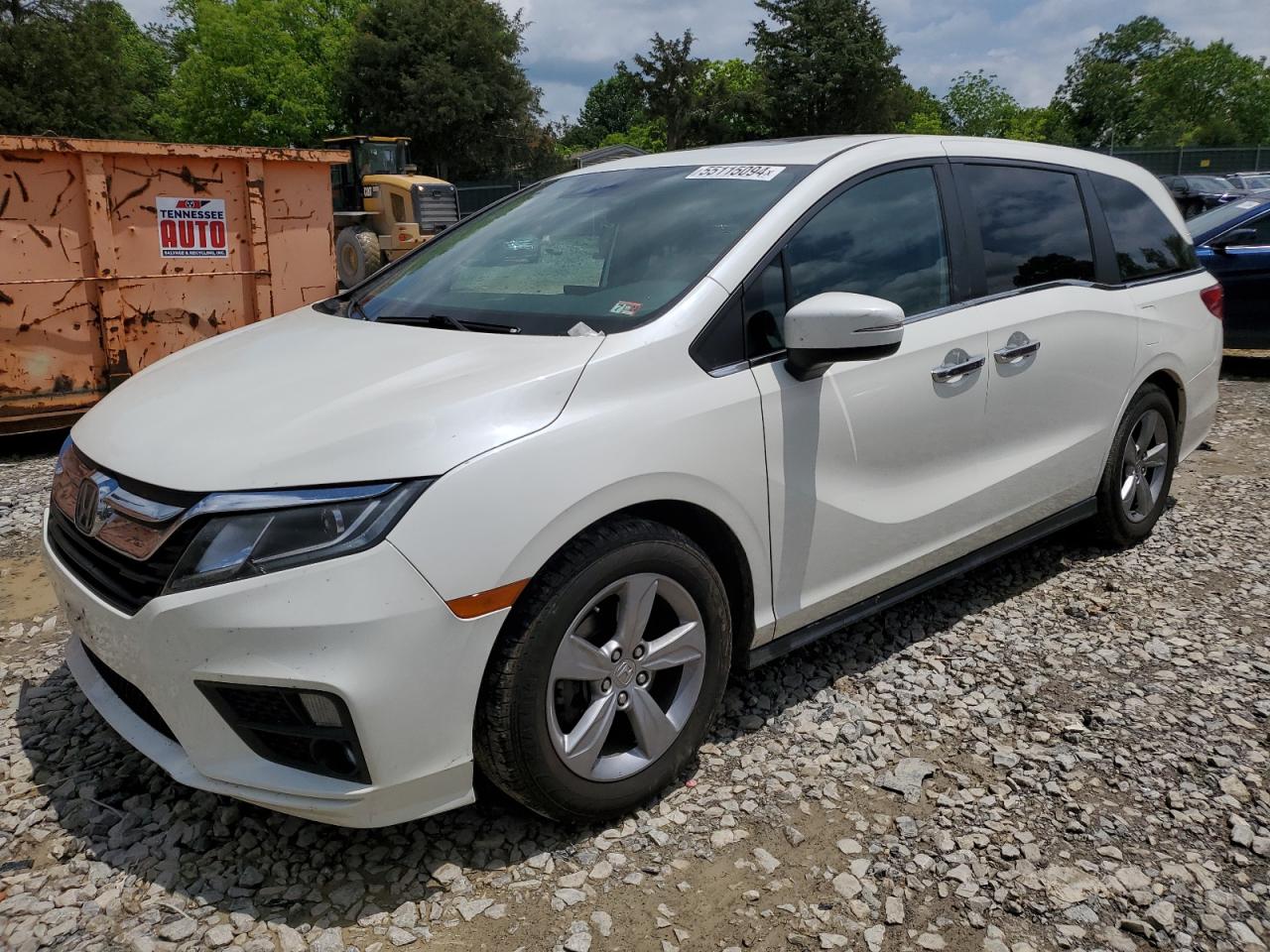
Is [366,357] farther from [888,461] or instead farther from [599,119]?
[599,119]

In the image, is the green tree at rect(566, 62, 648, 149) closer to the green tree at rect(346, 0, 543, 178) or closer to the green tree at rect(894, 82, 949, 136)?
the green tree at rect(894, 82, 949, 136)

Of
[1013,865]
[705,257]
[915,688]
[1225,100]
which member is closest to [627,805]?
[1013,865]

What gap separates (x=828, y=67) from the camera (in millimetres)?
47594

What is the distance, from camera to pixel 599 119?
9938 cm

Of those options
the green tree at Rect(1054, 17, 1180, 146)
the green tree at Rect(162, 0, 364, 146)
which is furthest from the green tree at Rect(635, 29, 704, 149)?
the green tree at Rect(1054, 17, 1180, 146)

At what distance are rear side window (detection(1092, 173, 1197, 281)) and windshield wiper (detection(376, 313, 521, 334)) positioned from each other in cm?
278

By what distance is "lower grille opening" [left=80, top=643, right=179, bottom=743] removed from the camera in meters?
2.31

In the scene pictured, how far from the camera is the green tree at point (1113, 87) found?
70.1 m

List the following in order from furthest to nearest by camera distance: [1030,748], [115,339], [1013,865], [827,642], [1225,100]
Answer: [1225,100] < [115,339] < [827,642] < [1030,748] < [1013,865]

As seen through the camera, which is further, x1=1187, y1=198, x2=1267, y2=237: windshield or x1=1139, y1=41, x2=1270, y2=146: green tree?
x1=1139, y1=41, x2=1270, y2=146: green tree

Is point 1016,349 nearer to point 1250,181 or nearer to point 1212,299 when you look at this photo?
point 1212,299

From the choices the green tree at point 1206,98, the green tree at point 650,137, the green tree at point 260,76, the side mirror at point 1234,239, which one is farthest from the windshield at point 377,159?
the green tree at point 1206,98

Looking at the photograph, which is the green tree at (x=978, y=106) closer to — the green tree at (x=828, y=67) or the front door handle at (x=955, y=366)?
the green tree at (x=828, y=67)

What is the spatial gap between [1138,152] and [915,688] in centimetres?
3826
